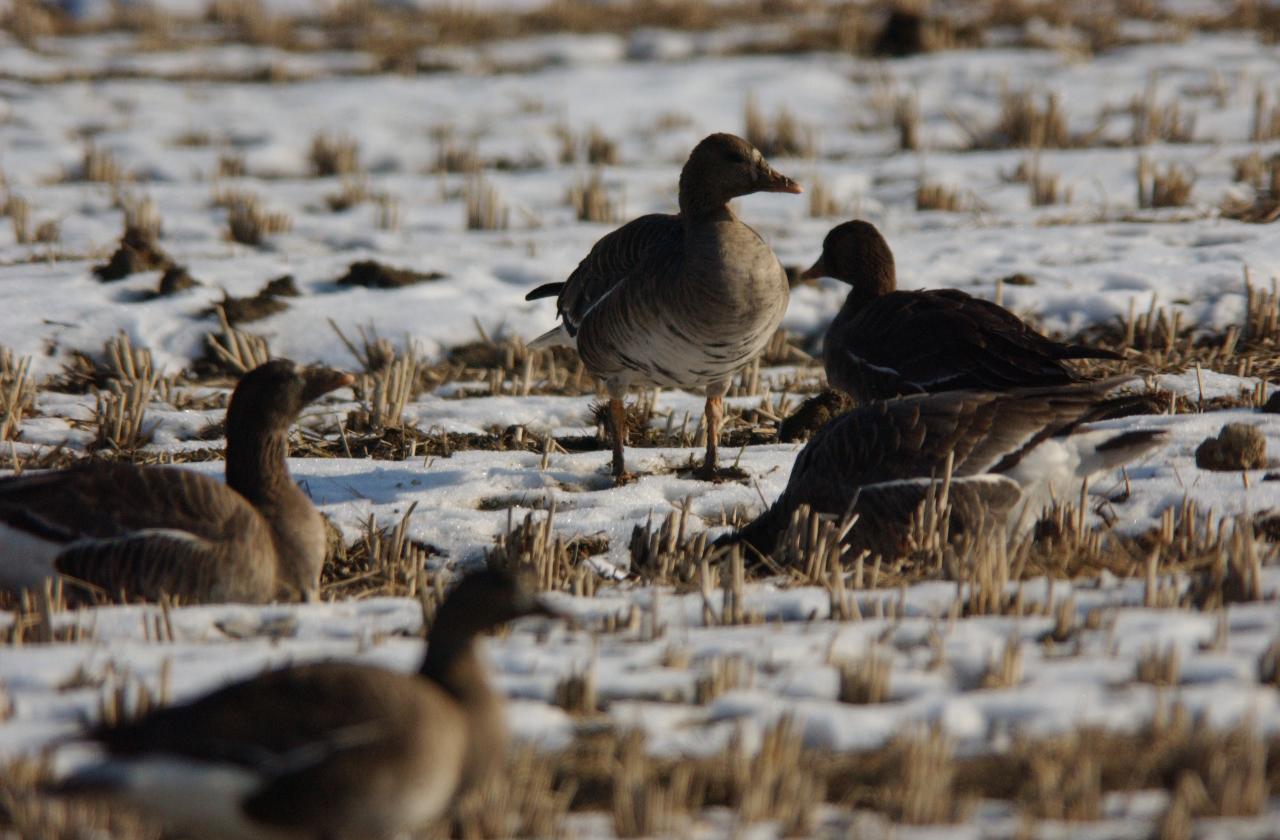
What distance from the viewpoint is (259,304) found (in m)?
9.97

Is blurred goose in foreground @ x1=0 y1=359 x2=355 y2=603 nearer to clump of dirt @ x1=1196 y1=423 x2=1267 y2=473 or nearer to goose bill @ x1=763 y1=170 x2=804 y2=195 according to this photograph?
goose bill @ x1=763 y1=170 x2=804 y2=195

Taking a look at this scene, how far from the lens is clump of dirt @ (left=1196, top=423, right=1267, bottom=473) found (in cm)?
653

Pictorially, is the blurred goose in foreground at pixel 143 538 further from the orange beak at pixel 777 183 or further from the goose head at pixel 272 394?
the orange beak at pixel 777 183

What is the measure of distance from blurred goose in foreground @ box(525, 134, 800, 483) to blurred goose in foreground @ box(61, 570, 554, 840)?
13.1 ft

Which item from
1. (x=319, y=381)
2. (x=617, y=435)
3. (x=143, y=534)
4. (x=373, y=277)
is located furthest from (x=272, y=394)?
(x=373, y=277)

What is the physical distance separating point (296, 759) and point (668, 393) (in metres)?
6.67

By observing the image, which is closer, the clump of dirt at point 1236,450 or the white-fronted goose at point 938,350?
the clump of dirt at point 1236,450

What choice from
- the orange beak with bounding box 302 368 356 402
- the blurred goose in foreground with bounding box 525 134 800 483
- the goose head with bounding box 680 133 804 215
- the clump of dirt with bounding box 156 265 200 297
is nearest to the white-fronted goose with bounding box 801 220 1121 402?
the blurred goose in foreground with bounding box 525 134 800 483

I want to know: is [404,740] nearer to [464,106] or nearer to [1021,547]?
[1021,547]

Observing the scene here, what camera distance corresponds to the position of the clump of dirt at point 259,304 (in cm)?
983

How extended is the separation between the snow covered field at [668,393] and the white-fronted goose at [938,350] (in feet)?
2.01

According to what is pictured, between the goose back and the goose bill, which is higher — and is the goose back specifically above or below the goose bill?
below

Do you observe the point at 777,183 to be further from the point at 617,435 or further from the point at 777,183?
the point at 617,435

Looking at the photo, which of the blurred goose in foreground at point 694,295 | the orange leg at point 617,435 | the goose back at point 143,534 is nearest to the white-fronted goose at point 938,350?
the blurred goose in foreground at point 694,295
